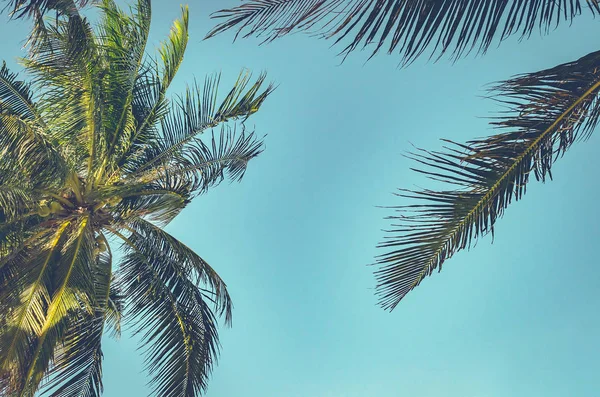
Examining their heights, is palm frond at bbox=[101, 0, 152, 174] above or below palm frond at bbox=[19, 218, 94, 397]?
above

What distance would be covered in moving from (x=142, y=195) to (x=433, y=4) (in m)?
7.75

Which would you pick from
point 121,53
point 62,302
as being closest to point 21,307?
point 62,302

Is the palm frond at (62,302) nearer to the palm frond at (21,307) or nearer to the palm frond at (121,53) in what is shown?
the palm frond at (21,307)

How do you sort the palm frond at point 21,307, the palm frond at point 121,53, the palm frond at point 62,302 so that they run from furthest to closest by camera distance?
1. the palm frond at point 121,53
2. the palm frond at point 62,302
3. the palm frond at point 21,307

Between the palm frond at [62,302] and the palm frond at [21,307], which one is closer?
the palm frond at [21,307]

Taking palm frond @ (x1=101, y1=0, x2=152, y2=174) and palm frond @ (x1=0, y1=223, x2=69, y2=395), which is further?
palm frond @ (x1=101, y1=0, x2=152, y2=174)

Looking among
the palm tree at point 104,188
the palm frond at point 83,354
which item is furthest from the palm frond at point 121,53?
the palm frond at point 83,354

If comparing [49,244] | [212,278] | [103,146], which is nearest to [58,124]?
[103,146]

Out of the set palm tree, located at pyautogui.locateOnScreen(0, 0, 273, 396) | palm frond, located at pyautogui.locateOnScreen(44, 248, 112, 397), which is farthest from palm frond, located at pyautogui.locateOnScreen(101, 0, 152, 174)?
palm frond, located at pyautogui.locateOnScreen(44, 248, 112, 397)

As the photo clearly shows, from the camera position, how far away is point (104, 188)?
31.2ft

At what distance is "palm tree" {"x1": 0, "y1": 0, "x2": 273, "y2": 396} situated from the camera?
8352mm

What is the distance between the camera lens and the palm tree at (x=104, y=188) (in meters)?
8.35

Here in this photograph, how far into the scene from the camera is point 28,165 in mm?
8258

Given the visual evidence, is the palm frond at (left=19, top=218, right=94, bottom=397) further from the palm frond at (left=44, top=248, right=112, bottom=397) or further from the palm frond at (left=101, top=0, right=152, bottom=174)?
the palm frond at (left=101, top=0, right=152, bottom=174)
